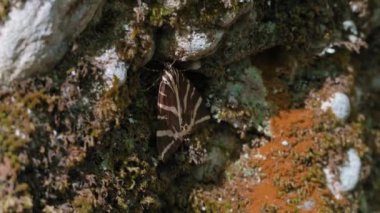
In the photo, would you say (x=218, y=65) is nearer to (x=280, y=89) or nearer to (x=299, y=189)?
(x=280, y=89)

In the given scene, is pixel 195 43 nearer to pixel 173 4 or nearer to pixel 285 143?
pixel 173 4

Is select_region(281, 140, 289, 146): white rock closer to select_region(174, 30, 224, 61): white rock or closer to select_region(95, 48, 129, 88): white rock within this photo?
select_region(174, 30, 224, 61): white rock

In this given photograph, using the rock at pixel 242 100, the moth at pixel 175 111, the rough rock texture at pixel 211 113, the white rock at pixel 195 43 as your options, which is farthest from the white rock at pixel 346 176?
the white rock at pixel 195 43

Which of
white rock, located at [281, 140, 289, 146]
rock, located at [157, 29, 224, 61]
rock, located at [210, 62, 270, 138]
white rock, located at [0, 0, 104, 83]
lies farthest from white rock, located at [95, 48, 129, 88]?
white rock, located at [281, 140, 289, 146]

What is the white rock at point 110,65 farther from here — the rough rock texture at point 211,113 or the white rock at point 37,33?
the white rock at point 37,33

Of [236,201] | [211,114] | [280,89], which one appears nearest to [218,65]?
[211,114]

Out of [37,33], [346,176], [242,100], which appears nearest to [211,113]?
[242,100]
